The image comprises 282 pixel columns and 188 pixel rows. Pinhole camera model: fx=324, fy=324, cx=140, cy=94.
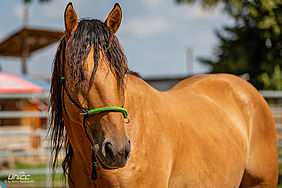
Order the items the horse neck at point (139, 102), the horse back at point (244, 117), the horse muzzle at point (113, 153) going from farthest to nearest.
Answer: the horse back at point (244, 117) → the horse neck at point (139, 102) → the horse muzzle at point (113, 153)

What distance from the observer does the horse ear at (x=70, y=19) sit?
202 cm

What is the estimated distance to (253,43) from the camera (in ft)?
48.8

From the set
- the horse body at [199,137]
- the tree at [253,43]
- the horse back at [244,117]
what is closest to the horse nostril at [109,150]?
the horse body at [199,137]

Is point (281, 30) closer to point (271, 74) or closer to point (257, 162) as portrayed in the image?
point (271, 74)

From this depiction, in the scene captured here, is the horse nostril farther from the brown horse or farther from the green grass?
the green grass

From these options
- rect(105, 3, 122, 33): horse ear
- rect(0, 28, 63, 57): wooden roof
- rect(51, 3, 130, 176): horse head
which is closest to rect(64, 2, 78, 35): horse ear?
rect(51, 3, 130, 176): horse head

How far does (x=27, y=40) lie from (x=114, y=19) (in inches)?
495

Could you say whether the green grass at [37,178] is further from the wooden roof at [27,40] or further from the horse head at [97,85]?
Result: the wooden roof at [27,40]

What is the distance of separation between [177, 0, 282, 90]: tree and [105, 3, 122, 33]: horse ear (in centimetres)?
1121

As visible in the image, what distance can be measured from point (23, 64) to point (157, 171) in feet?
49.9

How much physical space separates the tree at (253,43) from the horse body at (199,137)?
972 cm

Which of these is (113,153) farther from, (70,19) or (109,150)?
(70,19)

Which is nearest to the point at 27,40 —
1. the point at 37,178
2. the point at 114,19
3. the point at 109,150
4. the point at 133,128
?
the point at 37,178

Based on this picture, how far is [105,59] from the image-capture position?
6.19 ft
